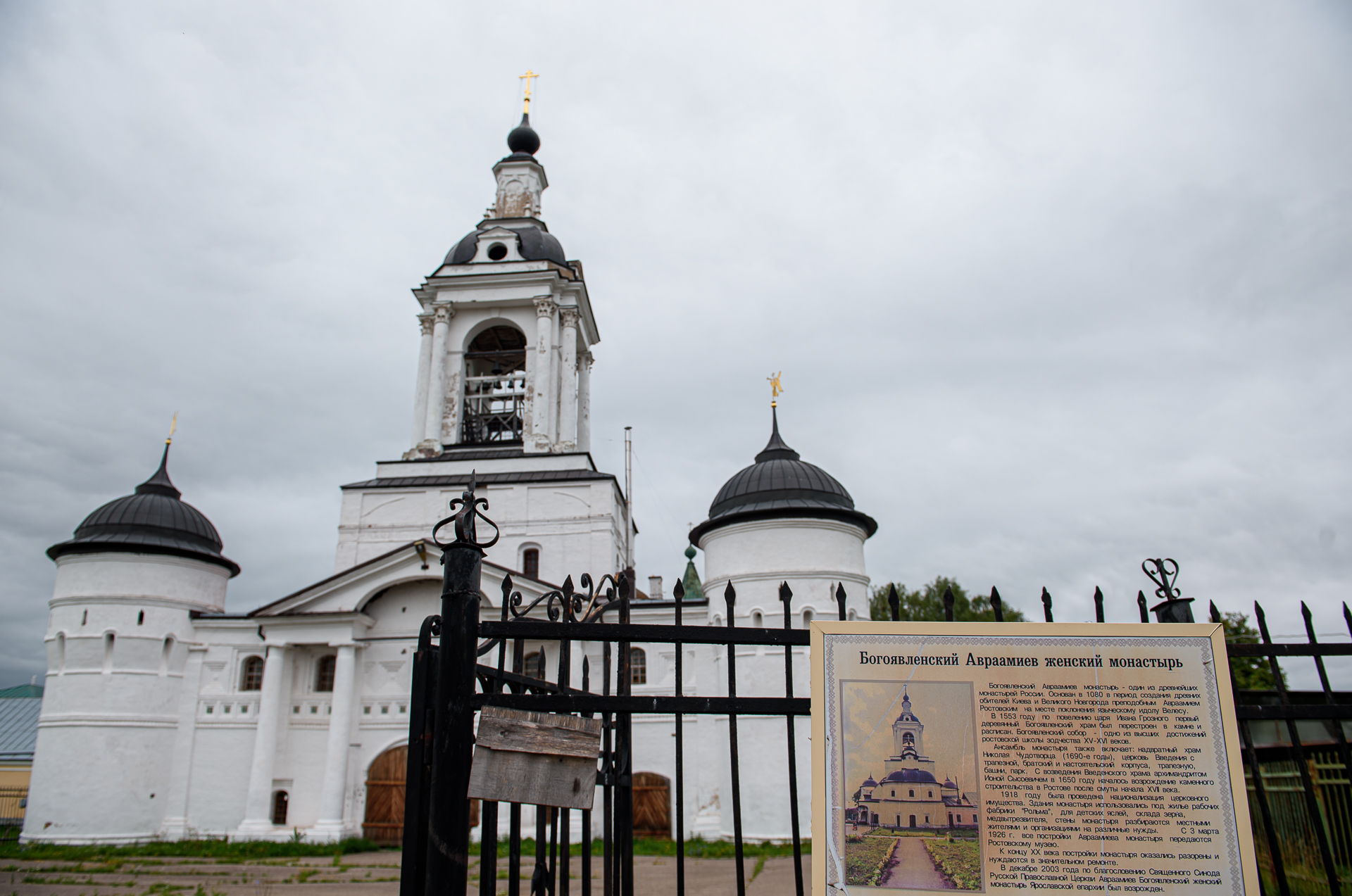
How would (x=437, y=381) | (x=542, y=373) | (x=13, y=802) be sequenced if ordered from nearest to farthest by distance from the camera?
(x=542, y=373) → (x=437, y=381) → (x=13, y=802)

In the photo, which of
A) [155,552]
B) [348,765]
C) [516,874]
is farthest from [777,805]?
[155,552]

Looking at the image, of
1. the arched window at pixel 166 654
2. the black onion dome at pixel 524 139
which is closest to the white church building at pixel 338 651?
the arched window at pixel 166 654

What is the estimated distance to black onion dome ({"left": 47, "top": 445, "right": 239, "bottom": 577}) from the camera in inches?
820

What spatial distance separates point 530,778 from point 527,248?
82.5 feet

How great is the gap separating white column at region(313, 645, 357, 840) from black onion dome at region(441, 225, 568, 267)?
13035 mm

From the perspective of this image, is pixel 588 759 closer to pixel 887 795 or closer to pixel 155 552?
pixel 887 795

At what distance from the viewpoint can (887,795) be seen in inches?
125

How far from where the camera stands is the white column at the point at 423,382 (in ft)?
82.0

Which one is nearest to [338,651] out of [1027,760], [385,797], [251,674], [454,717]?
[251,674]

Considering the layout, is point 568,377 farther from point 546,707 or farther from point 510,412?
point 546,707

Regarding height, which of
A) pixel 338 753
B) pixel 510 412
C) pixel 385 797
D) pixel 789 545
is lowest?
pixel 385 797

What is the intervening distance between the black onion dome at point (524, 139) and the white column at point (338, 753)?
61.1 feet

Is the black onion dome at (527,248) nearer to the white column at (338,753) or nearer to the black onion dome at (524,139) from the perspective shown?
the black onion dome at (524,139)

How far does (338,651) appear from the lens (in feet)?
64.2
